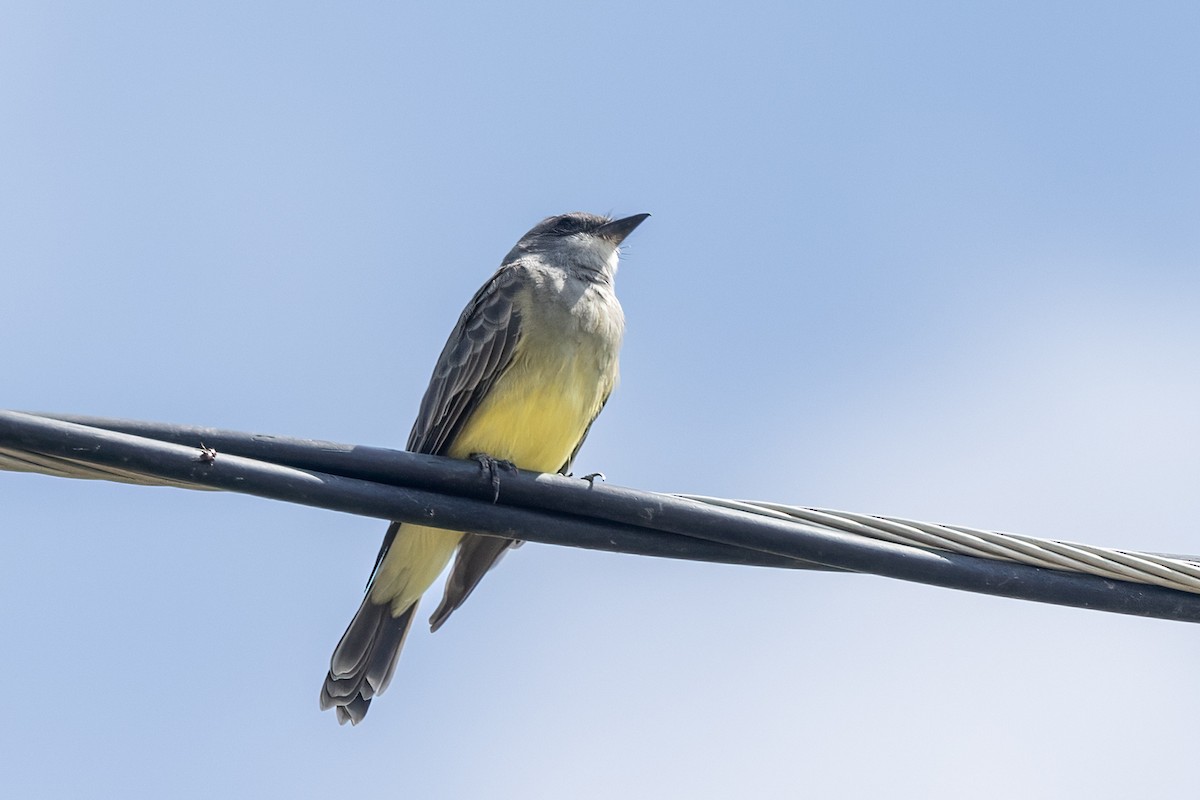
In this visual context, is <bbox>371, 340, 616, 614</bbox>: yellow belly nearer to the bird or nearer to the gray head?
the bird

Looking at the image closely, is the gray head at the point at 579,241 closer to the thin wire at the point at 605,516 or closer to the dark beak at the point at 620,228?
the dark beak at the point at 620,228

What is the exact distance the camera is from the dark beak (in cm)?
911

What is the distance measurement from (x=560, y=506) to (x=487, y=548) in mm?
2797

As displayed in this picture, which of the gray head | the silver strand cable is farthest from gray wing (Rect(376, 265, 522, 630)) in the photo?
the silver strand cable

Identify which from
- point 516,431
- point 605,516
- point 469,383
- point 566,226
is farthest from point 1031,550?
point 566,226

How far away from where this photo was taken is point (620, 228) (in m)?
9.16

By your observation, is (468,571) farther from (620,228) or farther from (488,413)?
(620,228)

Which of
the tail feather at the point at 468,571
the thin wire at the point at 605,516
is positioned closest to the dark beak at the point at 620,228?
the tail feather at the point at 468,571

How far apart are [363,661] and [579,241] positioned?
9.83 feet

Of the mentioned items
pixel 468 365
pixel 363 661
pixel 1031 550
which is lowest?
pixel 363 661

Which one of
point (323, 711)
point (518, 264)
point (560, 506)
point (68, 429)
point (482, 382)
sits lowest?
point (323, 711)

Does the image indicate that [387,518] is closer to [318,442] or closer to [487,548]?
[318,442]

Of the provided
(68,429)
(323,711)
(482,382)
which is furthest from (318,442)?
(323,711)

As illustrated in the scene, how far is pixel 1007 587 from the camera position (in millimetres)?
4305
